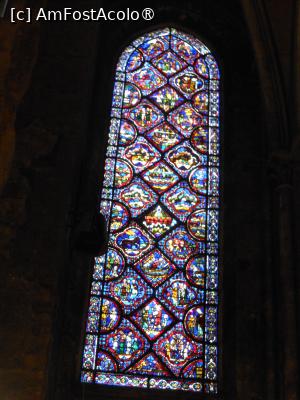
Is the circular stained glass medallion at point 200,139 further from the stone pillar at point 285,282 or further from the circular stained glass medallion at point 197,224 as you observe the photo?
the stone pillar at point 285,282

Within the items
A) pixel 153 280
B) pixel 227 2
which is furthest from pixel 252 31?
pixel 153 280

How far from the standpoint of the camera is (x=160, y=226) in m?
8.70

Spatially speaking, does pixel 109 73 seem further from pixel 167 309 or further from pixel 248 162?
pixel 167 309

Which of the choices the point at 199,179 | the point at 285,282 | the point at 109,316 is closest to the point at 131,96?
the point at 199,179

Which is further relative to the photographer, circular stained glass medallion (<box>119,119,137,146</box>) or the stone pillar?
circular stained glass medallion (<box>119,119,137,146</box>)

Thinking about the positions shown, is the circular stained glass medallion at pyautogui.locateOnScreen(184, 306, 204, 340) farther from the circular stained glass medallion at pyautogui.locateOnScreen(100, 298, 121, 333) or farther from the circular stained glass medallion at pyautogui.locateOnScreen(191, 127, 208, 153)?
the circular stained glass medallion at pyautogui.locateOnScreen(191, 127, 208, 153)

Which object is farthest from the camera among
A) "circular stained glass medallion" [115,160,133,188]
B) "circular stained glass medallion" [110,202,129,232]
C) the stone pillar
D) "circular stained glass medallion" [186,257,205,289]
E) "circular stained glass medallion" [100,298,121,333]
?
"circular stained glass medallion" [115,160,133,188]

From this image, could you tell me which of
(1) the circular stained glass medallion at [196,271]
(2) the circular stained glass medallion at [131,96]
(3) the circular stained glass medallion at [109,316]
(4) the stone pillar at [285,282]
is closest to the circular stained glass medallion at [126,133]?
(2) the circular stained glass medallion at [131,96]

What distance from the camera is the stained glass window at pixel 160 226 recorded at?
7.87 m

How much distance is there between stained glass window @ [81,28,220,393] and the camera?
7867 millimetres

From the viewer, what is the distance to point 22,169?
674 centimetres

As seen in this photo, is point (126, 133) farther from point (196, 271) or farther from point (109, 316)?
point (109, 316)

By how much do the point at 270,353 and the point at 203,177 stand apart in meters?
2.50

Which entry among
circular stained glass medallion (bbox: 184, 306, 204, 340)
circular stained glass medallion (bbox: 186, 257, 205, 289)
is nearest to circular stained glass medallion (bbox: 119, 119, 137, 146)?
circular stained glass medallion (bbox: 186, 257, 205, 289)
